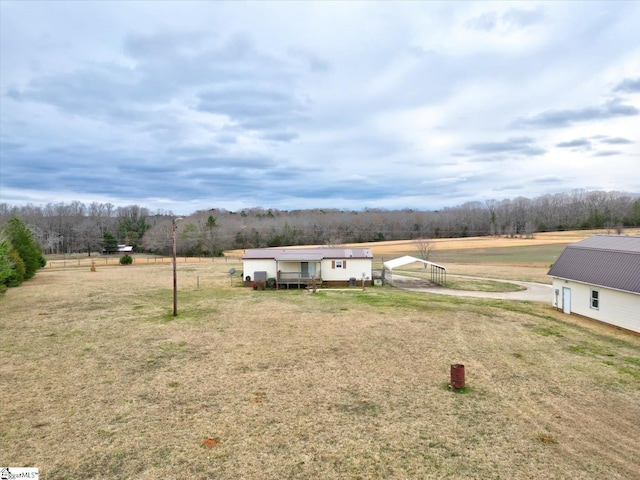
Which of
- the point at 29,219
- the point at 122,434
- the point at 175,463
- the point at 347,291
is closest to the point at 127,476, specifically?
the point at 175,463

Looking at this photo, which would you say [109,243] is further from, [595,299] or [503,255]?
[595,299]

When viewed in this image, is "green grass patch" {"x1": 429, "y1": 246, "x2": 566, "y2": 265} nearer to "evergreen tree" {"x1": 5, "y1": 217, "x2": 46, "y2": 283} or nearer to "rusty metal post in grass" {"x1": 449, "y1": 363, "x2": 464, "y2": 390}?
"rusty metal post in grass" {"x1": 449, "y1": 363, "x2": 464, "y2": 390}

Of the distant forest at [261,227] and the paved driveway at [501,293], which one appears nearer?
the paved driveway at [501,293]

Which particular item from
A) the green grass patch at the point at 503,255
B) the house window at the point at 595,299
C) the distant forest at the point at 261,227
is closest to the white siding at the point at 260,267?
the house window at the point at 595,299

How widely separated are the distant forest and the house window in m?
56.4

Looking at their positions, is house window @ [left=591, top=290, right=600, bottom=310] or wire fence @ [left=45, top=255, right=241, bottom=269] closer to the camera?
house window @ [left=591, top=290, right=600, bottom=310]

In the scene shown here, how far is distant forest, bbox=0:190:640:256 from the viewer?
286 ft

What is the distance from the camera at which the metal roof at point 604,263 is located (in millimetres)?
18656

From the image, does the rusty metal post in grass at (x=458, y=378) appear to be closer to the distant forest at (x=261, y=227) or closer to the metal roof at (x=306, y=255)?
the metal roof at (x=306, y=255)

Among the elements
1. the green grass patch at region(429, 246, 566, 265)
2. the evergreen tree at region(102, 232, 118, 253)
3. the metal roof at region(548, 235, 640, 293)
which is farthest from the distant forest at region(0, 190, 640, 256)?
the metal roof at region(548, 235, 640, 293)

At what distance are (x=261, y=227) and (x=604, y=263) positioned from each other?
289 feet

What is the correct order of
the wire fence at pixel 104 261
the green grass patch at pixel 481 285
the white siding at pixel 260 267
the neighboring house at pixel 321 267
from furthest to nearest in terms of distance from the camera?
the wire fence at pixel 104 261, the white siding at pixel 260 267, the neighboring house at pixel 321 267, the green grass patch at pixel 481 285

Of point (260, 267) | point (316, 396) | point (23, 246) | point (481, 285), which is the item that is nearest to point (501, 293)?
point (481, 285)

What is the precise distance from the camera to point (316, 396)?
1102cm
